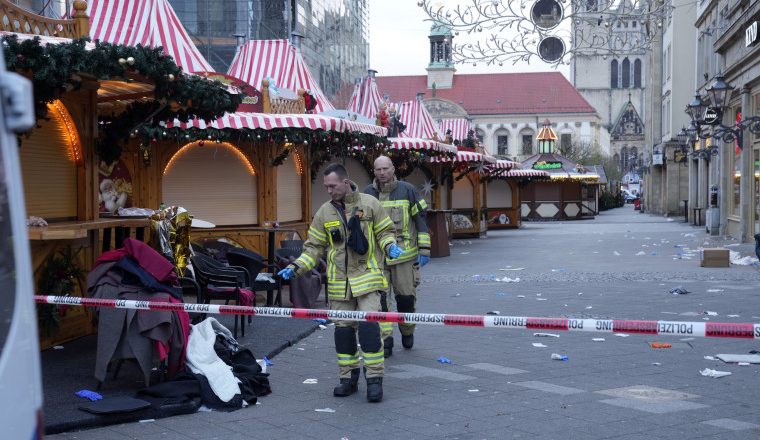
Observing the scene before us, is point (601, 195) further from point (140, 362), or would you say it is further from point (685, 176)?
point (140, 362)

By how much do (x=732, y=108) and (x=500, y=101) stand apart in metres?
86.4

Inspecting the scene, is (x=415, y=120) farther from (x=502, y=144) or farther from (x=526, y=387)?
(x=502, y=144)

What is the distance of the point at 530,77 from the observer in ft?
378

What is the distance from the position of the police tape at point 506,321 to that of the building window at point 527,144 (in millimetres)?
104229

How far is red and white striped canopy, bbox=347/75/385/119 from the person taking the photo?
96.2 feet

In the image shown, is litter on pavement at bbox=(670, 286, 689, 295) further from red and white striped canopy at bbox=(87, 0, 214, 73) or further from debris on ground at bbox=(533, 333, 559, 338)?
red and white striped canopy at bbox=(87, 0, 214, 73)

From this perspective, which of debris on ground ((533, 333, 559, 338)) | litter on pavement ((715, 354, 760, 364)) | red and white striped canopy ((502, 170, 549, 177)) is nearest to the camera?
litter on pavement ((715, 354, 760, 364))

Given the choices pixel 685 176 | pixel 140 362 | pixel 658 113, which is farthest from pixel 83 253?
pixel 658 113

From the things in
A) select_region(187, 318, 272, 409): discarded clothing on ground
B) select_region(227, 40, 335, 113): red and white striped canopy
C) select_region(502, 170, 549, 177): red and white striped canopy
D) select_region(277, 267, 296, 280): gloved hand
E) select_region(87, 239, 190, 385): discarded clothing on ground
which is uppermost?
select_region(227, 40, 335, 113): red and white striped canopy

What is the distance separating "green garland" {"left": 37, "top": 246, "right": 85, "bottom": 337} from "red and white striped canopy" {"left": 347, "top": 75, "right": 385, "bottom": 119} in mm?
19828

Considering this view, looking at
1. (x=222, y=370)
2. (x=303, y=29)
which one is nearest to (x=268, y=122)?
(x=222, y=370)

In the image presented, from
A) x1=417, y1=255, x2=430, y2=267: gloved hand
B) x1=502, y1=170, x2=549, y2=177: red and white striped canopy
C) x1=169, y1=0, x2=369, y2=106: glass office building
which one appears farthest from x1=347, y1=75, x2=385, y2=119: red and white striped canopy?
x1=417, y1=255, x2=430, y2=267: gloved hand

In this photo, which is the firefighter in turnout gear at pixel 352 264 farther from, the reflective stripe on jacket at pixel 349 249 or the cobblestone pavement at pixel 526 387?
the cobblestone pavement at pixel 526 387

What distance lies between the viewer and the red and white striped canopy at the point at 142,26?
43.4 ft
